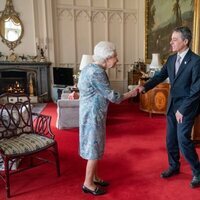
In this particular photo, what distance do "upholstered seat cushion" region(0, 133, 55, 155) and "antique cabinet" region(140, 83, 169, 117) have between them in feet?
10.5

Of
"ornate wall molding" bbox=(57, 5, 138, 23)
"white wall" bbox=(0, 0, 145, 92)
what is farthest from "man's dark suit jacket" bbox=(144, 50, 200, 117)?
"ornate wall molding" bbox=(57, 5, 138, 23)

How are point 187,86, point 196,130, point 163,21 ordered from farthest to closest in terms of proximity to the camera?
1. point 163,21
2. point 196,130
3. point 187,86

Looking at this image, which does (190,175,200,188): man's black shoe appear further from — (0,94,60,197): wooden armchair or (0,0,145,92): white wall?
(0,0,145,92): white wall

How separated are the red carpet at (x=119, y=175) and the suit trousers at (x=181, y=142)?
197 mm

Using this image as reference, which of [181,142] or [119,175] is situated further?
[119,175]

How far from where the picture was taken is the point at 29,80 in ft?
25.3

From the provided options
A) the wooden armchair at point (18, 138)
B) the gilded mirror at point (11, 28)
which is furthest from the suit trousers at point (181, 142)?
the gilded mirror at point (11, 28)

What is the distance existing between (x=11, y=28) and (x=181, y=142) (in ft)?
21.0

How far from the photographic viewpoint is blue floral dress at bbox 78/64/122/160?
2287 mm

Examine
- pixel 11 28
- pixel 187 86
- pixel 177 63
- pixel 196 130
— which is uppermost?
pixel 11 28

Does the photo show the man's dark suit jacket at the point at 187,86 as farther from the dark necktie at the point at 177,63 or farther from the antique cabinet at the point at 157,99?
the antique cabinet at the point at 157,99

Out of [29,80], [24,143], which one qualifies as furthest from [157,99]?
[29,80]

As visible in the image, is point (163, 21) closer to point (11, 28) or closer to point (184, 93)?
point (11, 28)

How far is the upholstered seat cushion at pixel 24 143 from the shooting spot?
8.50 ft
